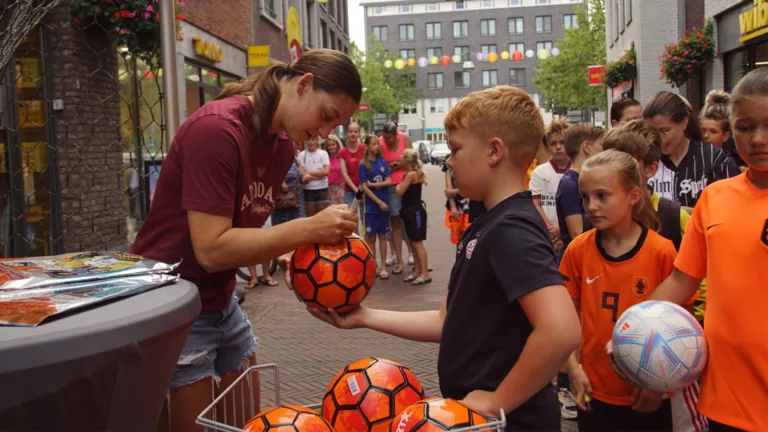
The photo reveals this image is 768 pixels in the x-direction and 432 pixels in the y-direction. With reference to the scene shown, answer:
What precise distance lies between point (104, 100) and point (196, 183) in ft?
25.5

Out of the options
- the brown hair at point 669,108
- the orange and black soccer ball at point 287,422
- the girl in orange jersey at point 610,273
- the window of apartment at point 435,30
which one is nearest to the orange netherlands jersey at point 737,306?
the girl in orange jersey at point 610,273

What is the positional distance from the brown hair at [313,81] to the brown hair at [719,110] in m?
4.34

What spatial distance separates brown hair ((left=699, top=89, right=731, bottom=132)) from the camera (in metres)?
5.96

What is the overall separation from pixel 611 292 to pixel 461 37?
84848 millimetres

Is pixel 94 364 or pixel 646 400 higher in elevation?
pixel 94 364

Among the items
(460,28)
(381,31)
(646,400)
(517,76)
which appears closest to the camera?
(646,400)

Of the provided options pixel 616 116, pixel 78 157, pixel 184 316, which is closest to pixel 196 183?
pixel 184 316

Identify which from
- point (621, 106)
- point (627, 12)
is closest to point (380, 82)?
point (627, 12)

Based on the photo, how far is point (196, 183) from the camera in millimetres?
2297

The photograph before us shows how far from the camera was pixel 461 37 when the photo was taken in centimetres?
8469

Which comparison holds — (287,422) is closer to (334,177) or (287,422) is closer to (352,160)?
(352,160)

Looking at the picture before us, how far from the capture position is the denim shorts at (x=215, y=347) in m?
2.55

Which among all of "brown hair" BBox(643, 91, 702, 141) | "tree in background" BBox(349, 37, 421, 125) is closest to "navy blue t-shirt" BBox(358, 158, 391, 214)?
"brown hair" BBox(643, 91, 702, 141)

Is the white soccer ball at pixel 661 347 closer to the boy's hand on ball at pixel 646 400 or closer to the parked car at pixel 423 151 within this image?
the boy's hand on ball at pixel 646 400
